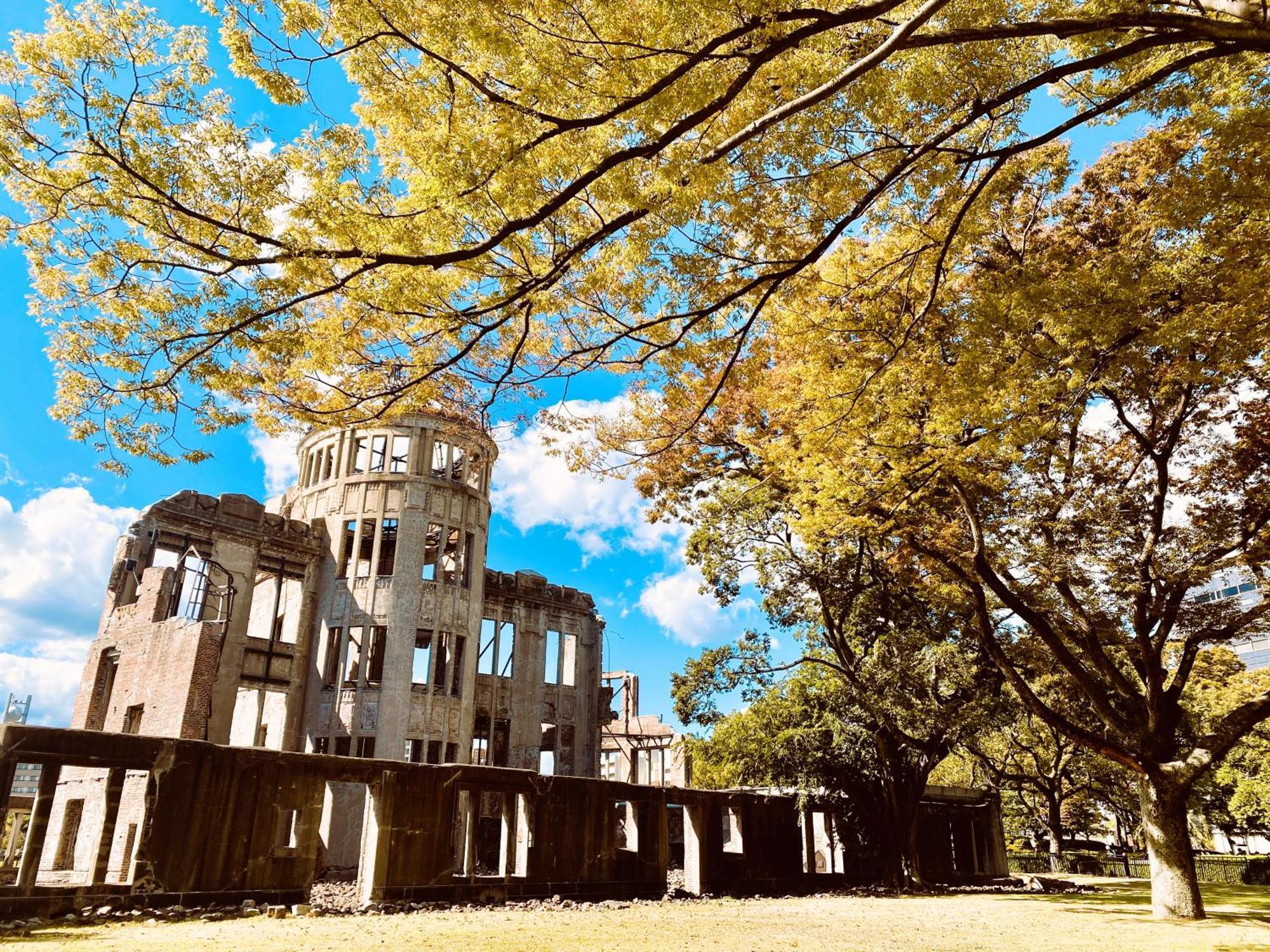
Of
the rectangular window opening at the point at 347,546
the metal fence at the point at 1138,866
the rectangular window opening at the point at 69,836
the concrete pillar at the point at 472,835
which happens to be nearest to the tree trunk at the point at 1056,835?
the metal fence at the point at 1138,866

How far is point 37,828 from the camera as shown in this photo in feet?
32.2

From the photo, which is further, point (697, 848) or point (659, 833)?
point (697, 848)

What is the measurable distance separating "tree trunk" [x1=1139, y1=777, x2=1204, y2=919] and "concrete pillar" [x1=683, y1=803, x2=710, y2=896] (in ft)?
27.5

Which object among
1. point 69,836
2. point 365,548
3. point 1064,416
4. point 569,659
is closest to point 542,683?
point 569,659

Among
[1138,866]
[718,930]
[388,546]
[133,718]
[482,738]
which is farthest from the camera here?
[1138,866]

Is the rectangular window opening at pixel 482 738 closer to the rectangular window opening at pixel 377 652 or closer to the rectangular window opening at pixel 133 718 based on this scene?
the rectangular window opening at pixel 377 652

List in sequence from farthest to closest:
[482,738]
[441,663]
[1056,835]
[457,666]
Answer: [1056,835], [482,738], [457,666], [441,663]

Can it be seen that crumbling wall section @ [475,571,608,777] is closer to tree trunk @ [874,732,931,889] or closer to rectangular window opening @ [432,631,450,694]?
rectangular window opening @ [432,631,450,694]

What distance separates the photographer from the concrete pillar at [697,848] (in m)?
17.0

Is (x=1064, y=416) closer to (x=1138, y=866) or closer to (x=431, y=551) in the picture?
(x=431, y=551)

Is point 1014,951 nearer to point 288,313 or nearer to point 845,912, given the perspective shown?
point 845,912

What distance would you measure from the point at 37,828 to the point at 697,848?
12.2 m

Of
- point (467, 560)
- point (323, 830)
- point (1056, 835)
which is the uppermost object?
point (467, 560)

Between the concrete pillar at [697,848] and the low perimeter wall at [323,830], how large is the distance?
0.10ft
